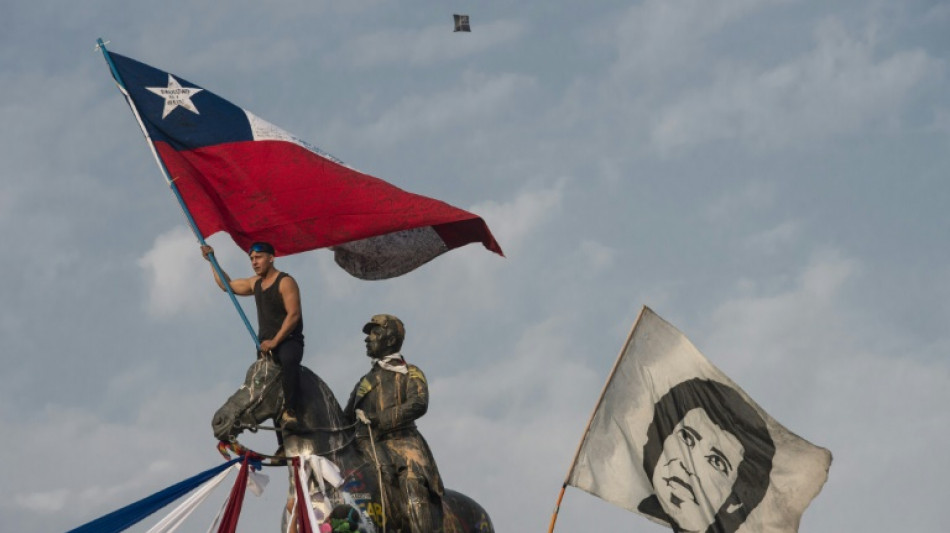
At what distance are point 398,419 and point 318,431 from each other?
128cm

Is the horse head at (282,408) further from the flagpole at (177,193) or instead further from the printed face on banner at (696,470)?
the printed face on banner at (696,470)

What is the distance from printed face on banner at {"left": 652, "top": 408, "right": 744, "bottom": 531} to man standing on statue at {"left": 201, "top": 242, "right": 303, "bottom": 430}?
5503 mm

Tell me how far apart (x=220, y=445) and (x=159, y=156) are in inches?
175

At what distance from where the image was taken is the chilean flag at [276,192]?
21.3 m

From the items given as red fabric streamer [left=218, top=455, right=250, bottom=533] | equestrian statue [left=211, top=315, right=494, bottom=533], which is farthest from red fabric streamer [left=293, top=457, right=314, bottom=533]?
red fabric streamer [left=218, top=455, right=250, bottom=533]

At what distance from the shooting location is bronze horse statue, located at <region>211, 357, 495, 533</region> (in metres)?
19.1

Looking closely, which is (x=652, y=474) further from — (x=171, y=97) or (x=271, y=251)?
(x=171, y=97)

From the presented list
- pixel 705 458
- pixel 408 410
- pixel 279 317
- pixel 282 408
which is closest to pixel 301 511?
pixel 282 408

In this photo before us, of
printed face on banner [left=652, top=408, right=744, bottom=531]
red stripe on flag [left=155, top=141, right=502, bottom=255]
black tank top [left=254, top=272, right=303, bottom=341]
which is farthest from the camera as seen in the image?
printed face on banner [left=652, top=408, right=744, bottom=531]

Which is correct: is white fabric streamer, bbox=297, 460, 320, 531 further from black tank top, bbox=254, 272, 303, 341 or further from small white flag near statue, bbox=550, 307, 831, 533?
small white flag near statue, bbox=550, 307, 831, 533

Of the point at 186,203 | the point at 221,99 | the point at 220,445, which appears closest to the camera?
the point at 220,445

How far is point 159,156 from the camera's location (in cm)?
2139

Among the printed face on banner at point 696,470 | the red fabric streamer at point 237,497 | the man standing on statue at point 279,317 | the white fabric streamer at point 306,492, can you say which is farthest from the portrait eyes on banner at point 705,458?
the red fabric streamer at point 237,497

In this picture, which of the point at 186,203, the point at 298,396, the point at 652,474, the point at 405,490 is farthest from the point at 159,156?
the point at 652,474
